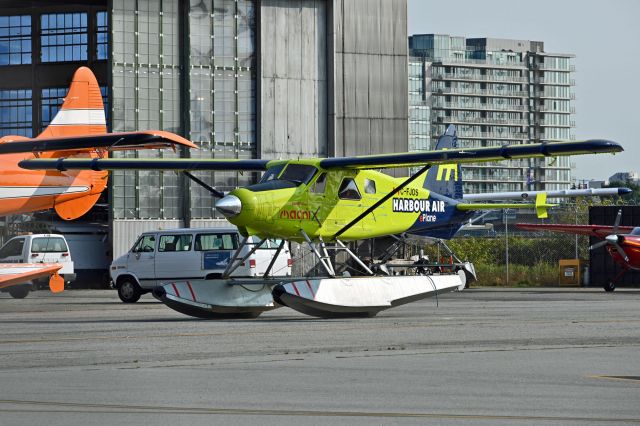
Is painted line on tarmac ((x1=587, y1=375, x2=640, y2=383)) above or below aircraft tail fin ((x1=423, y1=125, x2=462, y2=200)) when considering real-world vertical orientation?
below

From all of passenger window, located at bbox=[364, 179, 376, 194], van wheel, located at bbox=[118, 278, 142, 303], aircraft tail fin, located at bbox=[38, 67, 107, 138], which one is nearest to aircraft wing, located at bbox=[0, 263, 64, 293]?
van wheel, located at bbox=[118, 278, 142, 303]

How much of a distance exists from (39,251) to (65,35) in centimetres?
1967

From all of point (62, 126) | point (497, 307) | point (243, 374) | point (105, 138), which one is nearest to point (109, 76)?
point (62, 126)

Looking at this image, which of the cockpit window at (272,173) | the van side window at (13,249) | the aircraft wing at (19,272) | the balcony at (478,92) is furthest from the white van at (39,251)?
the balcony at (478,92)

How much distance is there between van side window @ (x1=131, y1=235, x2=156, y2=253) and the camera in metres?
29.5

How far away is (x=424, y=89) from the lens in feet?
626

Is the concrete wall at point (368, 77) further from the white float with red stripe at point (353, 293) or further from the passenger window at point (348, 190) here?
the white float with red stripe at point (353, 293)

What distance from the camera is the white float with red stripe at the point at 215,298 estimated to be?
64.4ft

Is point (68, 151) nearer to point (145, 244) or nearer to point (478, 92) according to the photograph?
point (145, 244)

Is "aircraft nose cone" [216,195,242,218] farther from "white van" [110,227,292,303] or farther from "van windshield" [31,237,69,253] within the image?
"van windshield" [31,237,69,253]

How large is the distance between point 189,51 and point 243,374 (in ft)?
122

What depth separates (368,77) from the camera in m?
48.3

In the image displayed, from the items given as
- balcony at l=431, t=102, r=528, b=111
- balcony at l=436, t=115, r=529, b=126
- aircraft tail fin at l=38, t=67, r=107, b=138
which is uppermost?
balcony at l=431, t=102, r=528, b=111

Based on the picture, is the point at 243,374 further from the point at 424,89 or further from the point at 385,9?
the point at 424,89
